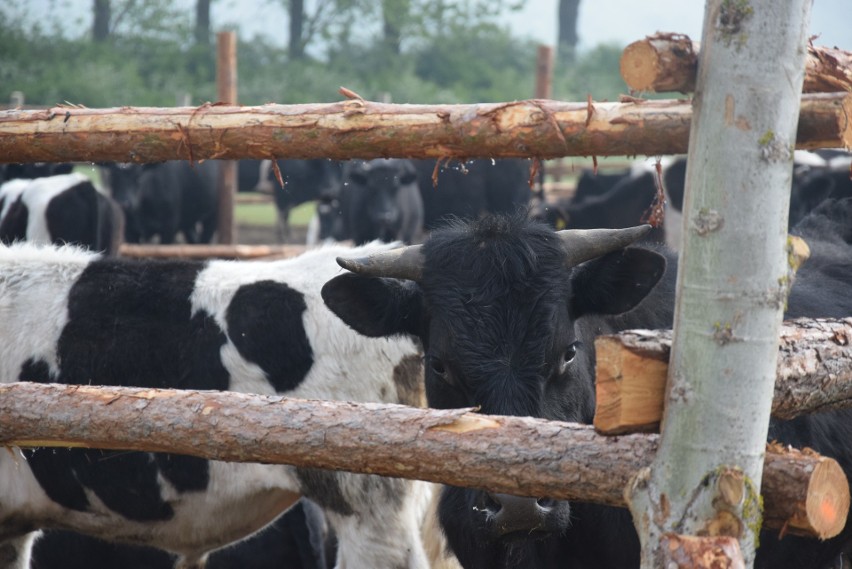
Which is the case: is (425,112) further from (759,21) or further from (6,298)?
(6,298)

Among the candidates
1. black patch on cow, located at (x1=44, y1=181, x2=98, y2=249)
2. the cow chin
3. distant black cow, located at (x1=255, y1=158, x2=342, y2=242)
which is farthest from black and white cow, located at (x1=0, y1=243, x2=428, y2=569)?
distant black cow, located at (x1=255, y1=158, x2=342, y2=242)

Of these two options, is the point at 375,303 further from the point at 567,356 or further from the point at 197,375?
the point at 197,375

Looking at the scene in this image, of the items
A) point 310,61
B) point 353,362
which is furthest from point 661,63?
point 310,61

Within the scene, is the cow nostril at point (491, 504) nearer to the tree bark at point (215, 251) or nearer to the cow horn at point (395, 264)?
the cow horn at point (395, 264)

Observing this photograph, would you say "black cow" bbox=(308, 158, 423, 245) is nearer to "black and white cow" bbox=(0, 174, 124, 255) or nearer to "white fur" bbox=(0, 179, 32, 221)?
"black and white cow" bbox=(0, 174, 124, 255)

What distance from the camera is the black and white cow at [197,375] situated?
3.67 meters

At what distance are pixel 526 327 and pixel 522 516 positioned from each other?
56 cm

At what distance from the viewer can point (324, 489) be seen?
3631 millimetres

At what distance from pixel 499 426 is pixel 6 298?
2646mm

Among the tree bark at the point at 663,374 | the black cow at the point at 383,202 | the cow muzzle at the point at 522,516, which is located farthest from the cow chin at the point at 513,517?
the black cow at the point at 383,202

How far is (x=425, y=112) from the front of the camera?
8.63 feet

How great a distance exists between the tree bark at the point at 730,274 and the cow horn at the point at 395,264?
4.50 ft

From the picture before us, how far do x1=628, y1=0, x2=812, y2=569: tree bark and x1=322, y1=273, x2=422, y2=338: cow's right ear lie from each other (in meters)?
1.43

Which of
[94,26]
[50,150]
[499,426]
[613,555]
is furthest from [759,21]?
[94,26]
